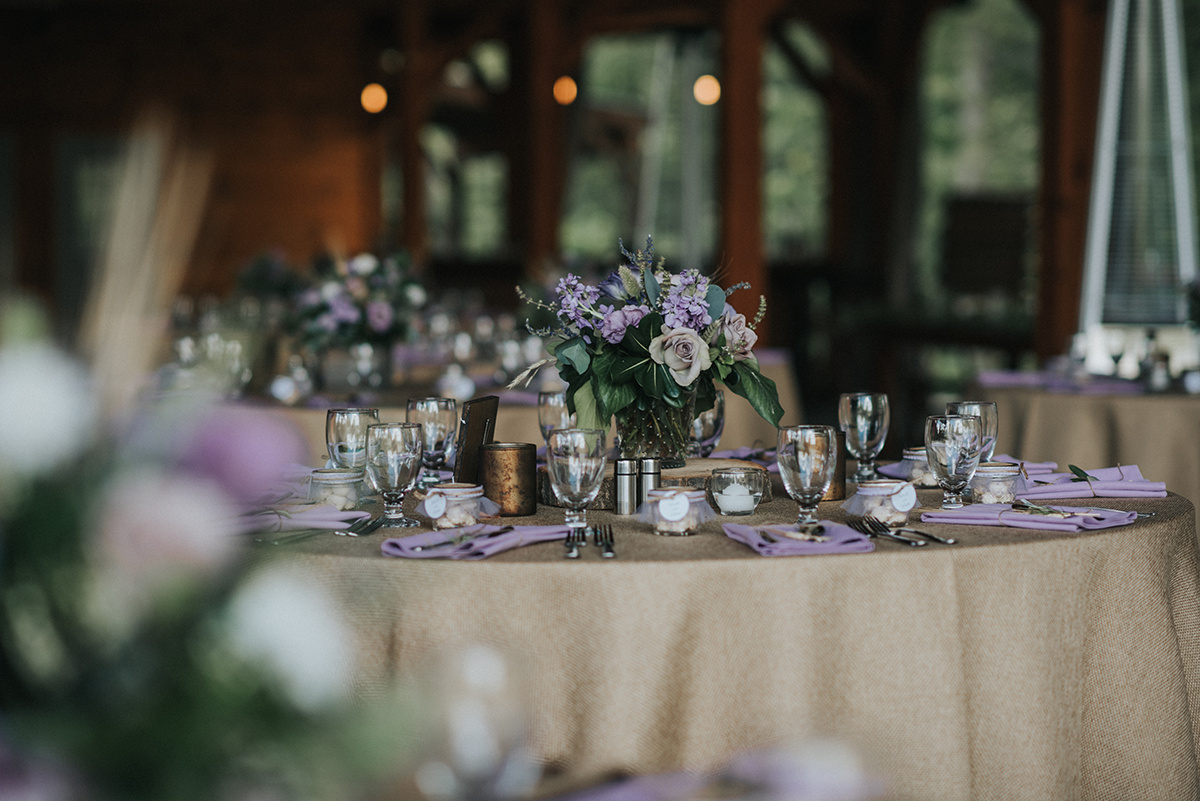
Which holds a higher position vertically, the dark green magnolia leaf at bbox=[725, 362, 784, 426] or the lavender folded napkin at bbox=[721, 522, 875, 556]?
the dark green magnolia leaf at bbox=[725, 362, 784, 426]

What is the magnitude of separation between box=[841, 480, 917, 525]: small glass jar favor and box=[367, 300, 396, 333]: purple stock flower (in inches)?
93.7

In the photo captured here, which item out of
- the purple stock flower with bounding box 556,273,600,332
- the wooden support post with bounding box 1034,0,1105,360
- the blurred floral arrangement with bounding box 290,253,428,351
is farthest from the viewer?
the wooden support post with bounding box 1034,0,1105,360

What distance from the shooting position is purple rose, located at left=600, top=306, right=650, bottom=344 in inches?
78.5

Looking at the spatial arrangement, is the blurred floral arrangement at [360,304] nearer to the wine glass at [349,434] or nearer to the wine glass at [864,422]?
the wine glass at [349,434]

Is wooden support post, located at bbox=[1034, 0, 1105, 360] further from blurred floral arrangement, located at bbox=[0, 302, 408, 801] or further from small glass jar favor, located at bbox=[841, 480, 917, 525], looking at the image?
blurred floral arrangement, located at bbox=[0, 302, 408, 801]

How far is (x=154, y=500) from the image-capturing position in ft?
2.35

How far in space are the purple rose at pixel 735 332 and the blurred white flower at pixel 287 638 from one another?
4.51 feet

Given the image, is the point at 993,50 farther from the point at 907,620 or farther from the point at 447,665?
the point at 447,665

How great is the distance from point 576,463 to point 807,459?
367mm

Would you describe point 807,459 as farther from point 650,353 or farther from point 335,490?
point 335,490

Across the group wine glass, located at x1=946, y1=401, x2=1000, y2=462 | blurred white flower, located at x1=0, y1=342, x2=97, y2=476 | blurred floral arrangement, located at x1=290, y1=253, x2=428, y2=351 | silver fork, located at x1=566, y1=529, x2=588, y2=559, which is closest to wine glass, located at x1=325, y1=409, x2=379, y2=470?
silver fork, located at x1=566, y1=529, x2=588, y2=559

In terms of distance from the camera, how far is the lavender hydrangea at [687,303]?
197 centimetres

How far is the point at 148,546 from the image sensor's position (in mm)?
709

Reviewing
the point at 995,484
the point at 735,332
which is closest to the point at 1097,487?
the point at 995,484
